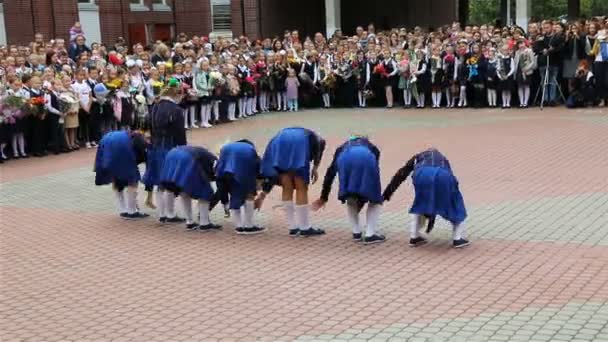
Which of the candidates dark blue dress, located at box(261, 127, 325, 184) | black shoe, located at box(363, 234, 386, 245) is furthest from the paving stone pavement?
dark blue dress, located at box(261, 127, 325, 184)

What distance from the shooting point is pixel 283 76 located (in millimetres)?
23781

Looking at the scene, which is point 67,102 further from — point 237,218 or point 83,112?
point 237,218

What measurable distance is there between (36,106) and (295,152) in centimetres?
889

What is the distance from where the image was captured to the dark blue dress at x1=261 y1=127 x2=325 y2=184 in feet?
32.2

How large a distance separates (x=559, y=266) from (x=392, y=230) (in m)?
2.30

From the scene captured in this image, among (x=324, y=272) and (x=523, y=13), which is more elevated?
(x=523, y=13)

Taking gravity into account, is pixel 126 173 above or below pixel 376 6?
below

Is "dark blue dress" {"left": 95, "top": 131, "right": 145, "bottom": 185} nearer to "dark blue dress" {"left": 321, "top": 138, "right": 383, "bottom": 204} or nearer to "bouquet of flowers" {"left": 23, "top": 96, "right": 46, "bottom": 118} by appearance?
"dark blue dress" {"left": 321, "top": 138, "right": 383, "bottom": 204}

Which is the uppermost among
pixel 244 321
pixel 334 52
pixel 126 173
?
pixel 334 52

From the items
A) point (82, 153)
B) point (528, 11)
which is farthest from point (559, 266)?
point (528, 11)

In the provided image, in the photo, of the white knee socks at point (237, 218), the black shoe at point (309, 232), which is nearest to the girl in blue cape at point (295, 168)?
the black shoe at point (309, 232)

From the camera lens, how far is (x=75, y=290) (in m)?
8.07

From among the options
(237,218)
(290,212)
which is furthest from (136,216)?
(290,212)

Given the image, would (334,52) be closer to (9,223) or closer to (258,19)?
(258,19)
